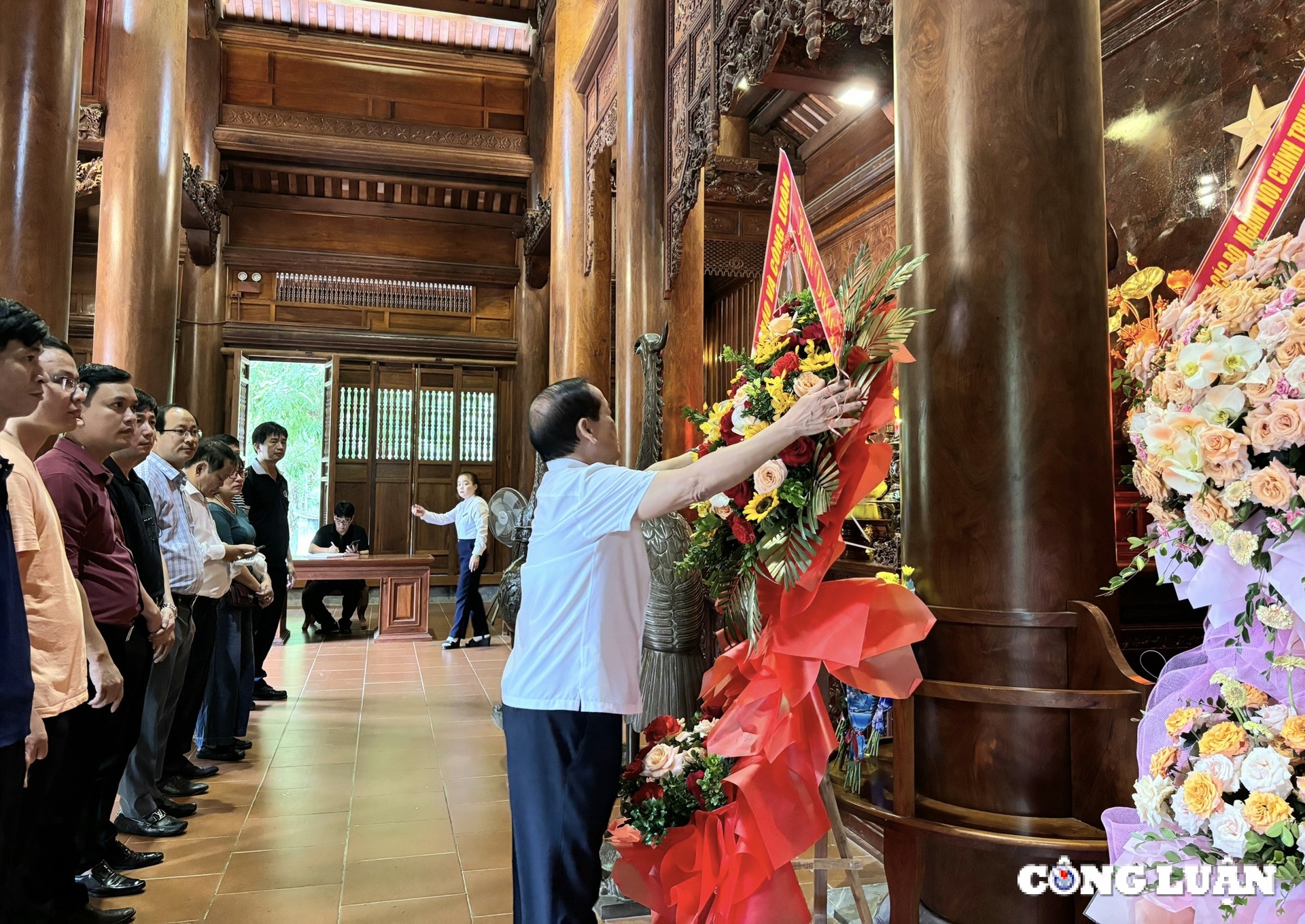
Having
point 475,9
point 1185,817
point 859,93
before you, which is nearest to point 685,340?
point 859,93

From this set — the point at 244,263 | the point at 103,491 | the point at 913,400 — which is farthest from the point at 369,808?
the point at 244,263

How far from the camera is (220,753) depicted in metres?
3.85

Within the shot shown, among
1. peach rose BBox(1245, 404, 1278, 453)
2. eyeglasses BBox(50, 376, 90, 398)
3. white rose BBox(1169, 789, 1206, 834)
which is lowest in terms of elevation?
white rose BBox(1169, 789, 1206, 834)

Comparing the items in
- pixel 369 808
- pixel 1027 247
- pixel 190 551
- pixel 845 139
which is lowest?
pixel 369 808

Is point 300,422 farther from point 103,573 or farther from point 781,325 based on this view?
point 781,325

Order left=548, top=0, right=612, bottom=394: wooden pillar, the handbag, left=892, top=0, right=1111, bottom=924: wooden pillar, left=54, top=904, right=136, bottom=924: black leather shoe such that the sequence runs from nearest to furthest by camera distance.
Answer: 1. left=892, top=0, right=1111, bottom=924: wooden pillar
2. left=54, top=904, right=136, bottom=924: black leather shoe
3. the handbag
4. left=548, top=0, right=612, bottom=394: wooden pillar

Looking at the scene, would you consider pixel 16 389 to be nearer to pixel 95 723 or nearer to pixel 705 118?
pixel 95 723

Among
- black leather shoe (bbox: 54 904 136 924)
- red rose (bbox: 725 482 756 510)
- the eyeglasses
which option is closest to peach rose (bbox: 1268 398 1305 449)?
red rose (bbox: 725 482 756 510)

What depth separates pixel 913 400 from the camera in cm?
205

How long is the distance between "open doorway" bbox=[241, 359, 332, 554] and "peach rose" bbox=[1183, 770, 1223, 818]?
960cm

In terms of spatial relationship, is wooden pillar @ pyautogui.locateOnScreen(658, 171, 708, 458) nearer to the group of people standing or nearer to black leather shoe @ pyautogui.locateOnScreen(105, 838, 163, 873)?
the group of people standing

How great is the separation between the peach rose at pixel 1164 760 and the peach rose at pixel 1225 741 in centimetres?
5

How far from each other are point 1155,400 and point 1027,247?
67cm

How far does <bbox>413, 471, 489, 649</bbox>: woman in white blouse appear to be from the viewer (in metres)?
6.87
